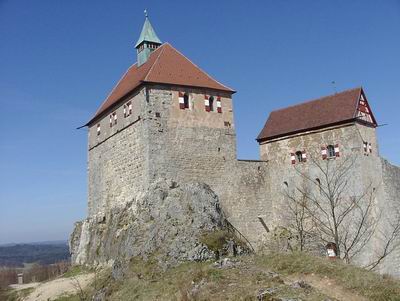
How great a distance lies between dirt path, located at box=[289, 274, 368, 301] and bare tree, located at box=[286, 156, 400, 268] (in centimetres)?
1022

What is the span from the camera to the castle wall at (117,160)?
28594 millimetres

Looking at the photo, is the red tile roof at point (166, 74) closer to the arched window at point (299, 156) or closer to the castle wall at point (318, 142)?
the castle wall at point (318, 142)

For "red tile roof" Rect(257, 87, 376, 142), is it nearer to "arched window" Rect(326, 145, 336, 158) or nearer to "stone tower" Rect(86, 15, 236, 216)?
"arched window" Rect(326, 145, 336, 158)

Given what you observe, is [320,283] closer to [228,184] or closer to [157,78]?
[228,184]

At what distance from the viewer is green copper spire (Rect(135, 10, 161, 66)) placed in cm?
3403

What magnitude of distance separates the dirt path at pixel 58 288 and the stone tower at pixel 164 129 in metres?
5.19

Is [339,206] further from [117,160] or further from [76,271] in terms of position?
[76,271]

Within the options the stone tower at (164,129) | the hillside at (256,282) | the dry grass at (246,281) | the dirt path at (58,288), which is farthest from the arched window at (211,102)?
the dirt path at (58,288)

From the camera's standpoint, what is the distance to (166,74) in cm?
2973

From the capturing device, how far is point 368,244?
94.9 ft

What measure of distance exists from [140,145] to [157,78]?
14.2 ft

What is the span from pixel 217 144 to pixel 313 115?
7.19m

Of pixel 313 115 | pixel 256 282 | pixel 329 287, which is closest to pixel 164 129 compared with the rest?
pixel 313 115

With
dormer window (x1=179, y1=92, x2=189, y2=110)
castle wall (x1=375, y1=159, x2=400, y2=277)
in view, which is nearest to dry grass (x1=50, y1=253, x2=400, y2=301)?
dormer window (x1=179, y1=92, x2=189, y2=110)
